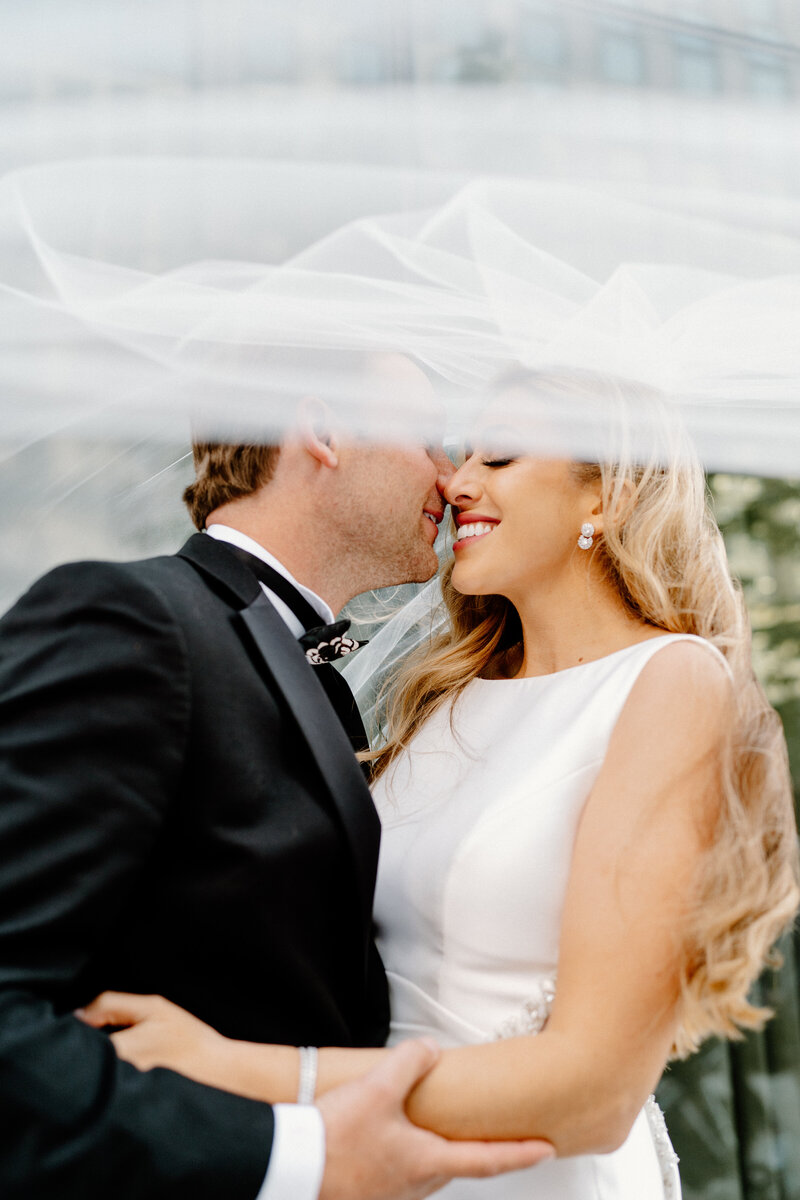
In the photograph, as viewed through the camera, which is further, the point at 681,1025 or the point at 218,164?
the point at 681,1025

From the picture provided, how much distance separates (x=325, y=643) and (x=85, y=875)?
0.57 metres

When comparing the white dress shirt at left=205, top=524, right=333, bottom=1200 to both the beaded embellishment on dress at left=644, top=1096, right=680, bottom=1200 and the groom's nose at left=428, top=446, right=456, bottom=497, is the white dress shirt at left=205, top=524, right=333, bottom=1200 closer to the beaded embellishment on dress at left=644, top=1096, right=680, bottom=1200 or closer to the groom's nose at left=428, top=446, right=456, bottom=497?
the beaded embellishment on dress at left=644, top=1096, right=680, bottom=1200

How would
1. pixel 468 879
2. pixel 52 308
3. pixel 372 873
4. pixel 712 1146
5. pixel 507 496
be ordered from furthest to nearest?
1. pixel 712 1146
2. pixel 507 496
3. pixel 468 879
4. pixel 372 873
5. pixel 52 308

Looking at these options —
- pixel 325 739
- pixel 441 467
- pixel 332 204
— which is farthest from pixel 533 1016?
pixel 332 204

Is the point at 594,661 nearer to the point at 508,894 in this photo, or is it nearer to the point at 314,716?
the point at 508,894

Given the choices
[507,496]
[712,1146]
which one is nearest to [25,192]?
[507,496]

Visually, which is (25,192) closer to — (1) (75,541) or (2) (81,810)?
(1) (75,541)

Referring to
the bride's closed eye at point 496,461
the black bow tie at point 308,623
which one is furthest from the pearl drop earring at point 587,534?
the black bow tie at point 308,623

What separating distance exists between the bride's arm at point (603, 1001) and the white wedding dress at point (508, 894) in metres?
0.09

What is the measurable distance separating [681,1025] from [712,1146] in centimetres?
263

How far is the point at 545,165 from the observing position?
913mm

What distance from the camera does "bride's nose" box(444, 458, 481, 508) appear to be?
68.4 inches

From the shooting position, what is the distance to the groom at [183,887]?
95cm

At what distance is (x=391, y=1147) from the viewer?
1.05 metres
